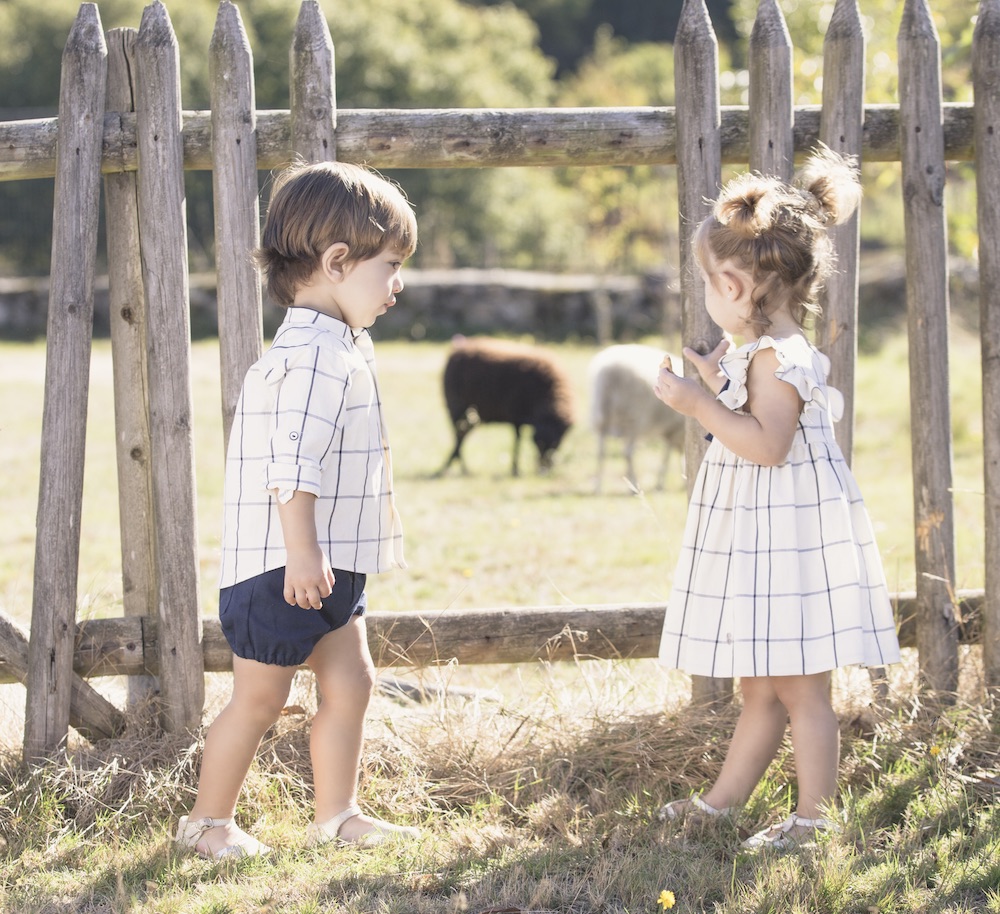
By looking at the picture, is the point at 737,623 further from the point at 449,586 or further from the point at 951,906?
the point at 449,586

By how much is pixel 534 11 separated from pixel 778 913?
4948 cm

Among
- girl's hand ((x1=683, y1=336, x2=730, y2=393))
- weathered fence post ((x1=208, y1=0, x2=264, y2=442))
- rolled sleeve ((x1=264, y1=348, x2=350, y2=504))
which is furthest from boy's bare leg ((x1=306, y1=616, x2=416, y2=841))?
girl's hand ((x1=683, y1=336, x2=730, y2=393))

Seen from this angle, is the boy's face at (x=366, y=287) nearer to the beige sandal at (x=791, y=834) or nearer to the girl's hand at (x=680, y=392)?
the girl's hand at (x=680, y=392)

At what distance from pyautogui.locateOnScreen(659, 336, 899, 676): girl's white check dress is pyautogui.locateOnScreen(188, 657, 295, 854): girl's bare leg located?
99 cm

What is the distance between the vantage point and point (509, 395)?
10.1 m

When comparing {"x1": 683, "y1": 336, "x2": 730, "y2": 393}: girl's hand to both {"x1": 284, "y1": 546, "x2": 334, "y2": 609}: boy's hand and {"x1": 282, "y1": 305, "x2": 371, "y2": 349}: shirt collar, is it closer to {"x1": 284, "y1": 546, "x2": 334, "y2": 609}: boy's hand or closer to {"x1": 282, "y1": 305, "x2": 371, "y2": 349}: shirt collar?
{"x1": 282, "y1": 305, "x2": 371, "y2": 349}: shirt collar

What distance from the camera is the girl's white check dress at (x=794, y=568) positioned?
2.57 metres

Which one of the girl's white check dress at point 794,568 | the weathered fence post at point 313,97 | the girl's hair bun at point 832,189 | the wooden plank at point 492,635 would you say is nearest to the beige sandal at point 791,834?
the girl's white check dress at point 794,568

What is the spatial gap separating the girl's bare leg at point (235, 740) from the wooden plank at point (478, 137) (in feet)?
4.66

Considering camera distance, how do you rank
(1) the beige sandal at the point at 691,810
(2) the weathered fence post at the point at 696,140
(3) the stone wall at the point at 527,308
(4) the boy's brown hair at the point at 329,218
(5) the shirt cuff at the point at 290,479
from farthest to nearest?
(3) the stone wall at the point at 527,308
(2) the weathered fence post at the point at 696,140
(1) the beige sandal at the point at 691,810
(4) the boy's brown hair at the point at 329,218
(5) the shirt cuff at the point at 290,479

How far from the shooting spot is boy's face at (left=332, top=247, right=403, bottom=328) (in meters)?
2.50

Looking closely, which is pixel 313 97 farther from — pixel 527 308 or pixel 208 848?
pixel 527 308

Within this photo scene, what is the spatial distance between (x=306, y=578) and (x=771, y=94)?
6.21 ft

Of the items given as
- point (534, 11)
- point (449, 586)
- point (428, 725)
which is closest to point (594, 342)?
point (449, 586)
